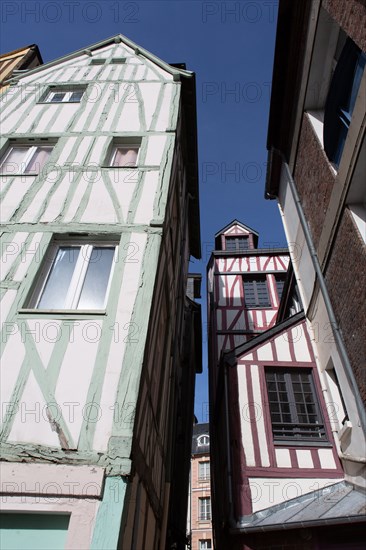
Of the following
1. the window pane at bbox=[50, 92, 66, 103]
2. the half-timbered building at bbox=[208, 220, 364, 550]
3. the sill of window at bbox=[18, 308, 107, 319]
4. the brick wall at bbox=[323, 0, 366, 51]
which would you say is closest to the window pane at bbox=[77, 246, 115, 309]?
the sill of window at bbox=[18, 308, 107, 319]

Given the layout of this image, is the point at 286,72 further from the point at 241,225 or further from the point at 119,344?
the point at 241,225

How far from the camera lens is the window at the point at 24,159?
682 centimetres

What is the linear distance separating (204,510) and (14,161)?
30385 mm

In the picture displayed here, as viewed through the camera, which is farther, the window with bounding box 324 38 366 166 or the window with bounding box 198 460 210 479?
the window with bounding box 198 460 210 479

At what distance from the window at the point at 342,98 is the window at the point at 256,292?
8682mm

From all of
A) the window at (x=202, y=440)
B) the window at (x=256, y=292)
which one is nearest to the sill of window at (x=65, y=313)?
the window at (x=256, y=292)

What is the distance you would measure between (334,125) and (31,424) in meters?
5.85

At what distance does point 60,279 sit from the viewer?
5.01m

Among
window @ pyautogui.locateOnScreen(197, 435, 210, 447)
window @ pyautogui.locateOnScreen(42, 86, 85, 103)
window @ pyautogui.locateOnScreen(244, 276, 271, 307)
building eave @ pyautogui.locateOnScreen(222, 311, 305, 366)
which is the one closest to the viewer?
building eave @ pyautogui.locateOnScreen(222, 311, 305, 366)

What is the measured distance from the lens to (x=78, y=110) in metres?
8.01

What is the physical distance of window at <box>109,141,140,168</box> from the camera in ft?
23.1

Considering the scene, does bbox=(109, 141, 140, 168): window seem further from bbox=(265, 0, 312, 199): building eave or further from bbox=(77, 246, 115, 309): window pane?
bbox=(265, 0, 312, 199): building eave

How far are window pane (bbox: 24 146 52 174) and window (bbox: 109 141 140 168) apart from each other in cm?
126

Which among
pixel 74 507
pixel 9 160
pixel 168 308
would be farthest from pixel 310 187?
pixel 74 507
